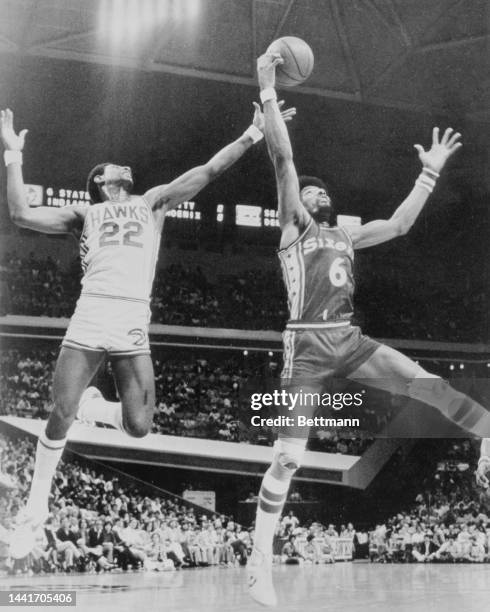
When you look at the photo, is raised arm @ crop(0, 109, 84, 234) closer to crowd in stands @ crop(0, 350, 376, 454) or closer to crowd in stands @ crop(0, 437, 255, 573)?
crowd in stands @ crop(0, 437, 255, 573)

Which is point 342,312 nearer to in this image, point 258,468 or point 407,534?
point 258,468

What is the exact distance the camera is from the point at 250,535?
12.0 m

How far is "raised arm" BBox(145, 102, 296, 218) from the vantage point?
667 centimetres

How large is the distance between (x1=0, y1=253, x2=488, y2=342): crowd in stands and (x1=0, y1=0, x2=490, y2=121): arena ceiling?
2.55 metres

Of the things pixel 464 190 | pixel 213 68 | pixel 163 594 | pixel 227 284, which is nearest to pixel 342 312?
pixel 163 594

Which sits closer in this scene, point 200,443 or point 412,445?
point 200,443

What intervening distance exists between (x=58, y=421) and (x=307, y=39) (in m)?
5.34

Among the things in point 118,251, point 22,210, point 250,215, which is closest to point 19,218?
point 22,210

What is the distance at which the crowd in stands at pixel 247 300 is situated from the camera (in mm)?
11148

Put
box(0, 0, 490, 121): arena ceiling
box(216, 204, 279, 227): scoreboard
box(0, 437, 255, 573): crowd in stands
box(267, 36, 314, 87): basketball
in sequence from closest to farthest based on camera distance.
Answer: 1. box(267, 36, 314, 87): basketball
2. box(0, 0, 490, 121): arena ceiling
3. box(0, 437, 255, 573): crowd in stands
4. box(216, 204, 279, 227): scoreboard

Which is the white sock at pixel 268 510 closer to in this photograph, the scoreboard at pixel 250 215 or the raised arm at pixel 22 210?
the raised arm at pixel 22 210

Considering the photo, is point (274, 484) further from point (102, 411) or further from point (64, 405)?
point (64, 405)

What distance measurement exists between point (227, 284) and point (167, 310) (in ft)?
4.93

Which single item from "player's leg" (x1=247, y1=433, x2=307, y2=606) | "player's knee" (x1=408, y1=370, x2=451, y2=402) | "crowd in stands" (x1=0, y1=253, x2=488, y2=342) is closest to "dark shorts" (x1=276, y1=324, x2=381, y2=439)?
"player's leg" (x1=247, y1=433, x2=307, y2=606)
